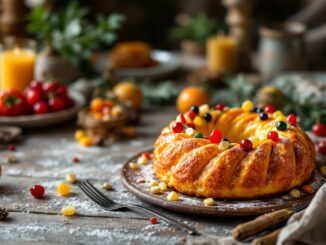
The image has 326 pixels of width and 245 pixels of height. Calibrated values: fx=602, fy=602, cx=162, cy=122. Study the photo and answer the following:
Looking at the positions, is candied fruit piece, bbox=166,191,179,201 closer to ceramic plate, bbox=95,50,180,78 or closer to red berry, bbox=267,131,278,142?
Result: red berry, bbox=267,131,278,142

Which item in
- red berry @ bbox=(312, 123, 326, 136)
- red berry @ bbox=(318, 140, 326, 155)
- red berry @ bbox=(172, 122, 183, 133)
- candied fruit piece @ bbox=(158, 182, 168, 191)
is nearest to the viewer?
candied fruit piece @ bbox=(158, 182, 168, 191)

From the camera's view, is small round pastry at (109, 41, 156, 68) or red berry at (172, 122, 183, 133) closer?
red berry at (172, 122, 183, 133)

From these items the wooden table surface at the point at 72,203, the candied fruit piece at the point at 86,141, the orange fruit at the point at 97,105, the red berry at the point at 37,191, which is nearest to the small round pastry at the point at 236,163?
the wooden table surface at the point at 72,203

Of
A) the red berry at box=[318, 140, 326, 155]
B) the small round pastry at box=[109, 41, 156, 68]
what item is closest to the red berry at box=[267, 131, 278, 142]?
the red berry at box=[318, 140, 326, 155]

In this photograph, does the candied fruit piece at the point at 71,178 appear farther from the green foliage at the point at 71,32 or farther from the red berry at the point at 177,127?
the green foliage at the point at 71,32

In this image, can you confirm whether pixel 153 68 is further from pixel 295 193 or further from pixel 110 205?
pixel 295 193

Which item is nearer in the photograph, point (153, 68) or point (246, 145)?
point (246, 145)

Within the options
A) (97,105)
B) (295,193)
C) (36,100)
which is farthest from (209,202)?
(36,100)
